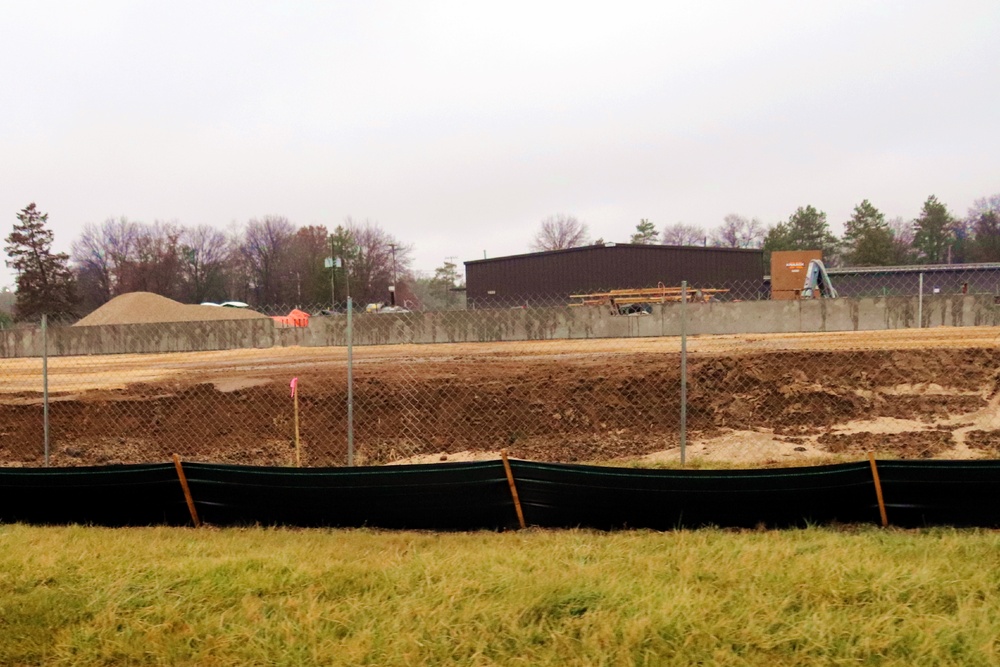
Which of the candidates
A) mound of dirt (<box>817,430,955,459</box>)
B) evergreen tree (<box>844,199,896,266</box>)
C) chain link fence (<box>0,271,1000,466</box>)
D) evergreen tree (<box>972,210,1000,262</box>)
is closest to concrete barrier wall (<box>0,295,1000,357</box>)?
chain link fence (<box>0,271,1000,466</box>)

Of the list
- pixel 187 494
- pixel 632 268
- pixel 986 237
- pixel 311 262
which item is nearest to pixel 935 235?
pixel 986 237

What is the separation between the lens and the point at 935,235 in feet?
262

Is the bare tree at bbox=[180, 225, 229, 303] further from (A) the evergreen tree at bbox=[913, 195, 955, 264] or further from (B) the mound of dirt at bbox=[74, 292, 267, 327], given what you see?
(A) the evergreen tree at bbox=[913, 195, 955, 264]

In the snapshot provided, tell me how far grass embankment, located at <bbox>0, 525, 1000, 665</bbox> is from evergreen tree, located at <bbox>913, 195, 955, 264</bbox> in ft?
297

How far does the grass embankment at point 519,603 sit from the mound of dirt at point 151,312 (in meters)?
35.6

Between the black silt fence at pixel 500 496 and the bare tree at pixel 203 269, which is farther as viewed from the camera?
the bare tree at pixel 203 269

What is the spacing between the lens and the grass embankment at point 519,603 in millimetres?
3088

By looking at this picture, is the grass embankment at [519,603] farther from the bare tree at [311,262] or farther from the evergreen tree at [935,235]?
the evergreen tree at [935,235]

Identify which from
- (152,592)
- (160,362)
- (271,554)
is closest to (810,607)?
(271,554)

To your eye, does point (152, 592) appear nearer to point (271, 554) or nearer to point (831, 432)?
point (271, 554)

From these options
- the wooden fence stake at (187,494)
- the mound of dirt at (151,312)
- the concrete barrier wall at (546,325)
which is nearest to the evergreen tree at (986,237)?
the concrete barrier wall at (546,325)

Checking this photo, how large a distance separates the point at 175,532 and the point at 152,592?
1.90 m

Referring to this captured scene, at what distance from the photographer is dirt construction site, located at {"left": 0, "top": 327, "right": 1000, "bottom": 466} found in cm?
1038

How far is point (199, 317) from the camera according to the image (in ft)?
127
